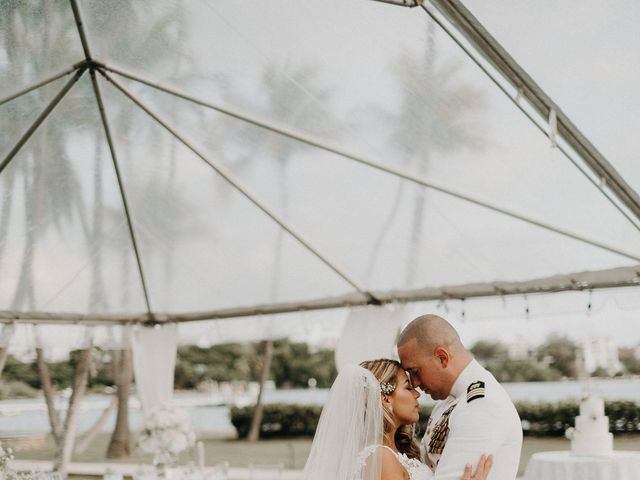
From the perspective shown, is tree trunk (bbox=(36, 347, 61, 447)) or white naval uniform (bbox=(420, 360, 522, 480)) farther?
tree trunk (bbox=(36, 347, 61, 447))

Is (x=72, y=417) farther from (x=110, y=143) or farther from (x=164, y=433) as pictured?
(x=110, y=143)

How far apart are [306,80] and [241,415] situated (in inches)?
769

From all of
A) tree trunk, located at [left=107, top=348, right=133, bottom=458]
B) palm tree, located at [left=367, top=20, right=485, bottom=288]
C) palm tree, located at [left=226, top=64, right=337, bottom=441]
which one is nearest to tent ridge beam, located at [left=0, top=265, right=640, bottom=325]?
palm tree, located at [left=367, top=20, right=485, bottom=288]

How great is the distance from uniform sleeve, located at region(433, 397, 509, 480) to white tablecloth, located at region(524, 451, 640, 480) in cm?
463

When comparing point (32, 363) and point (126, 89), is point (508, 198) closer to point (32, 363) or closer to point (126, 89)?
point (126, 89)

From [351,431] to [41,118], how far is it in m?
3.96

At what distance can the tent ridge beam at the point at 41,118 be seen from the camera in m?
5.57

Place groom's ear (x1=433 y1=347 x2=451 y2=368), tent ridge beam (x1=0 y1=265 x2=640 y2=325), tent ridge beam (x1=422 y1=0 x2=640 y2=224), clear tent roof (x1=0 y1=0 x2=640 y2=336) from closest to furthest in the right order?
groom's ear (x1=433 y1=347 x2=451 y2=368) < tent ridge beam (x1=422 y1=0 x2=640 y2=224) < clear tent roof (x1=0 y1=0 x2=640 y2=336) < tent ridge beam (x1=0 y1=265 x2=640 y2=325)

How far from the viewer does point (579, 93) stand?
474cm

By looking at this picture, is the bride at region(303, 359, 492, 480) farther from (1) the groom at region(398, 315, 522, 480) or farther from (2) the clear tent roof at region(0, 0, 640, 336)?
(2) the clear tent roof at region(0, 0, 640, 336)

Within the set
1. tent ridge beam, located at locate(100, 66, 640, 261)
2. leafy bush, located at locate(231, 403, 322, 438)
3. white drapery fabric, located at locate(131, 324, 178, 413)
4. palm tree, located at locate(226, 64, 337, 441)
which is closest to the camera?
palm tree, located at locate(226, 64, 337, 441)

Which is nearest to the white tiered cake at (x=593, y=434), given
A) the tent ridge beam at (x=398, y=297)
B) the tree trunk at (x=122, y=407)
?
the tent ridge beam at (x=398, y=297)

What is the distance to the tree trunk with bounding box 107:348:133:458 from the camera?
1655 cm

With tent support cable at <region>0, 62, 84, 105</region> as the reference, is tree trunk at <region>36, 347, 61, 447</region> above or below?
below
